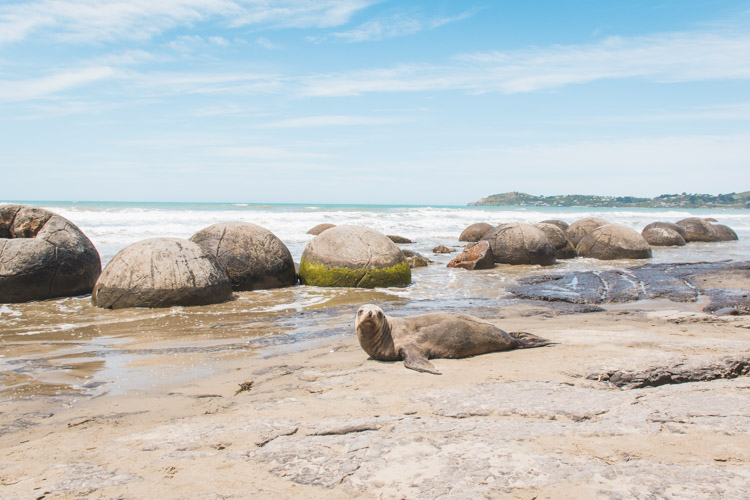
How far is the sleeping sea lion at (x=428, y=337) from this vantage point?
514 cm

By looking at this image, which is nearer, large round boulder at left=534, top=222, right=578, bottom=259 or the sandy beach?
the sandy beach

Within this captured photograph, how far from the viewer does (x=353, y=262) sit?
10711mm

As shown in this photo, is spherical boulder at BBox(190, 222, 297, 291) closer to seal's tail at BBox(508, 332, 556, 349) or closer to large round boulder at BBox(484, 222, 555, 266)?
seal's tail at BBox(508, 332, 556, 349)

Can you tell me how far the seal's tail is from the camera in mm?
5496

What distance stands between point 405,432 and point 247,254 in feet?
25.6

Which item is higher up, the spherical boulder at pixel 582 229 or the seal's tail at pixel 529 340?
the spherical boulder at pixel 582 229

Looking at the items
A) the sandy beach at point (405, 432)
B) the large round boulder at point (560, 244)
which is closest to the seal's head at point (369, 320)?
the sandy beach at point (405, 432)

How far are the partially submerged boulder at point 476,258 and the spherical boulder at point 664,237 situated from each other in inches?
447

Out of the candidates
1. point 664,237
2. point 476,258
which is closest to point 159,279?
point 476,258

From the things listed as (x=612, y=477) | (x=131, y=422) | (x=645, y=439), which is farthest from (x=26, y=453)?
(x=645, y=439)

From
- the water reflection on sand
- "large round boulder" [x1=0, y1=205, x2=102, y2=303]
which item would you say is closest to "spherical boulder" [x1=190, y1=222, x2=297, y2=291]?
the water reflection on sand

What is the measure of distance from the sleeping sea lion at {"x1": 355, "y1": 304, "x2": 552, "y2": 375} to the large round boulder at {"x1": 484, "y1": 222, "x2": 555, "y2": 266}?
33.3ft

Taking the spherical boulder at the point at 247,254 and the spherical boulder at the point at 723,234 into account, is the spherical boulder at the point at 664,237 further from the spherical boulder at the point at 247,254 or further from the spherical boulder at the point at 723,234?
the spherical boulder at the point at 247,254

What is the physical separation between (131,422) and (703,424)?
12.1ft
